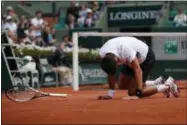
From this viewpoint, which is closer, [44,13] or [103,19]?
[103,19]

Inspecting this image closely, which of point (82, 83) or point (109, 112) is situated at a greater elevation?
point (109, 112)

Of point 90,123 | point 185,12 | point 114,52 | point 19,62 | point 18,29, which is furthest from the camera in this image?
point 185,12

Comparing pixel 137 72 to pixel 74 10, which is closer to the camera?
pixel 137 72

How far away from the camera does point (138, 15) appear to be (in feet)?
76.9

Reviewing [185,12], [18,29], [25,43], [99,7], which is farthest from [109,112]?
[99,7]

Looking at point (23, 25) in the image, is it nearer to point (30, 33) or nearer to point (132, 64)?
point (30, 33)

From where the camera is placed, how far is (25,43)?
19953 millimetres

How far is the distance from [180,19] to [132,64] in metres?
12.1

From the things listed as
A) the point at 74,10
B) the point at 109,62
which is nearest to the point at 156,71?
the point at 74,10

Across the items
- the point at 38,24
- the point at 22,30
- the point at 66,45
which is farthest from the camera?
the point at 38,24

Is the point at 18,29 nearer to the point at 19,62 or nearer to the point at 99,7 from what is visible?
the point at 19,62

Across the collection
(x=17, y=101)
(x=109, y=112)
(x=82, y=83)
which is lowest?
(x=82, y=83)

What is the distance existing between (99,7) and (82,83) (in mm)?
7169

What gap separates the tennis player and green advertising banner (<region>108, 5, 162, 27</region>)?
39.7 ft
